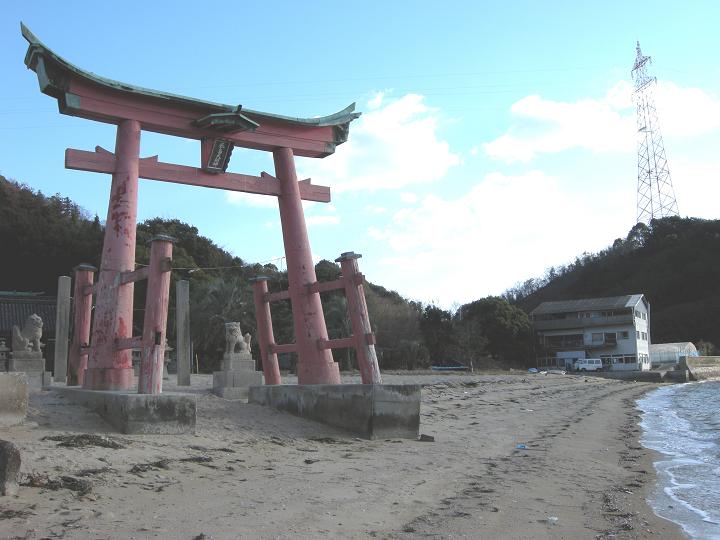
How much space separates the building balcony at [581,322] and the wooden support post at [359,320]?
63530mm

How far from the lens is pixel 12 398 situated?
7535mm

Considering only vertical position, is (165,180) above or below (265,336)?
above

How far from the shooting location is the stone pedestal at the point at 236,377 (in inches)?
521

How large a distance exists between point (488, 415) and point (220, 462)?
39.4 feet

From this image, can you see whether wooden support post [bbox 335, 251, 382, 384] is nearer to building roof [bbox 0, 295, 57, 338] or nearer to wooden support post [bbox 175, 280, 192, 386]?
wooden support post [bbox 175, 280, 192, 386]

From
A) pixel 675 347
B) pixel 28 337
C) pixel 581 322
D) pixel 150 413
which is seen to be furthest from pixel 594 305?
pixel 150 413

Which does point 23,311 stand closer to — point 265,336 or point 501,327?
point 265,336

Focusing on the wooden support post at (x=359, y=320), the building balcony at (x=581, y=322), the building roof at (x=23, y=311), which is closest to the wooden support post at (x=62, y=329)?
the wooden support post at (x=359, y=320)

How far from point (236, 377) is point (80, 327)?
10.9ft

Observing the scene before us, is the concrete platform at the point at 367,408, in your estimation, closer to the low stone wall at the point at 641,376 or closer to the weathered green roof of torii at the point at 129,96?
the weathered green roof of torii at the point at 129,96

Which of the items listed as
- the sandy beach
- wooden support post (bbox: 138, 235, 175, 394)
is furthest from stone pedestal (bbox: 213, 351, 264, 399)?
wooden support post (bbox: 138, 235, 175, 394)

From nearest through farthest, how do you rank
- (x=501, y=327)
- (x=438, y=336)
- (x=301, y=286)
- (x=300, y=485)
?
1. (x=300, y=485)
2. (x=301, y=286)
3. (x=438, y=336)
4. (x=501, y=327)

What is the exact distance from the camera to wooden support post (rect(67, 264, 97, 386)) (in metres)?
12.1

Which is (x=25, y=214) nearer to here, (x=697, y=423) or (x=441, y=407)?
(x=441, y=407)
